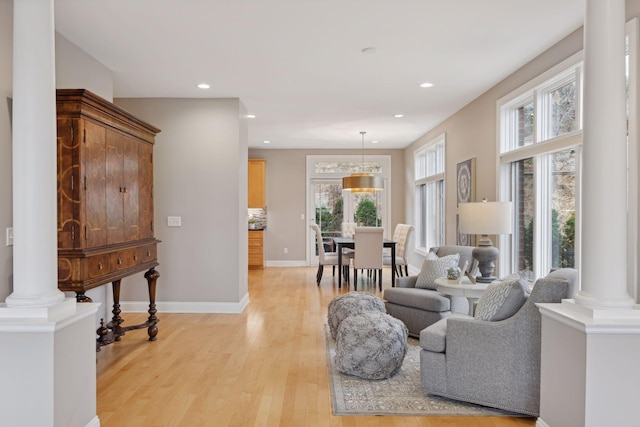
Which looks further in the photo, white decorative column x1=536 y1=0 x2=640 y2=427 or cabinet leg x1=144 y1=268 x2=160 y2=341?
cabinet leg x1=144 y1=268 x2=160 y2=341

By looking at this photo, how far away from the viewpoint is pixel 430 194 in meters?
8.19

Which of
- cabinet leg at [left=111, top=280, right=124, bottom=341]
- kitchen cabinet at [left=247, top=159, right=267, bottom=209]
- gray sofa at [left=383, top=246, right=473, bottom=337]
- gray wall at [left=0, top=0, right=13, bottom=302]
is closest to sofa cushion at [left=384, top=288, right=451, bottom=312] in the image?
gray sofa at [left=383, top=246, right=473, bottom=337]

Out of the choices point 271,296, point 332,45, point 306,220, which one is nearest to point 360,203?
point 306,220

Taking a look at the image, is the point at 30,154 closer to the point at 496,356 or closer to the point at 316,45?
the point at 316,45

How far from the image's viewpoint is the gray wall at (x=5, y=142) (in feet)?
9.02

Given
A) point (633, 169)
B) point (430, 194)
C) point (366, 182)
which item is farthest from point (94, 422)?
point (430, 194)

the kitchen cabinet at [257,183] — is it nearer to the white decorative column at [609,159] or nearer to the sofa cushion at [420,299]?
the sofa cushion at [420,299]

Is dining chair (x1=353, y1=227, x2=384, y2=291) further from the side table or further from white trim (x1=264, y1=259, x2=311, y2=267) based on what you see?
white trim (x1=264, y1=259, x2=311, y2=267)

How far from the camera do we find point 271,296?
21.3 ft

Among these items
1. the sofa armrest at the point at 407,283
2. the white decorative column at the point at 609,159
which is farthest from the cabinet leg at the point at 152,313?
the white decorative column at the point at 609,159

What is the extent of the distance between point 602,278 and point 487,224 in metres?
1.68

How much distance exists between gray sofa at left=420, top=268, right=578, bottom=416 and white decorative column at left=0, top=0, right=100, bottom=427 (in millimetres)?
2133

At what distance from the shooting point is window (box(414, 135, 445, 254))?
24.3 feet

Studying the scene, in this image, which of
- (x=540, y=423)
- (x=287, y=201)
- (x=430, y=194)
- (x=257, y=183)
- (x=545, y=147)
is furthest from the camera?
(x=287, y=201)
